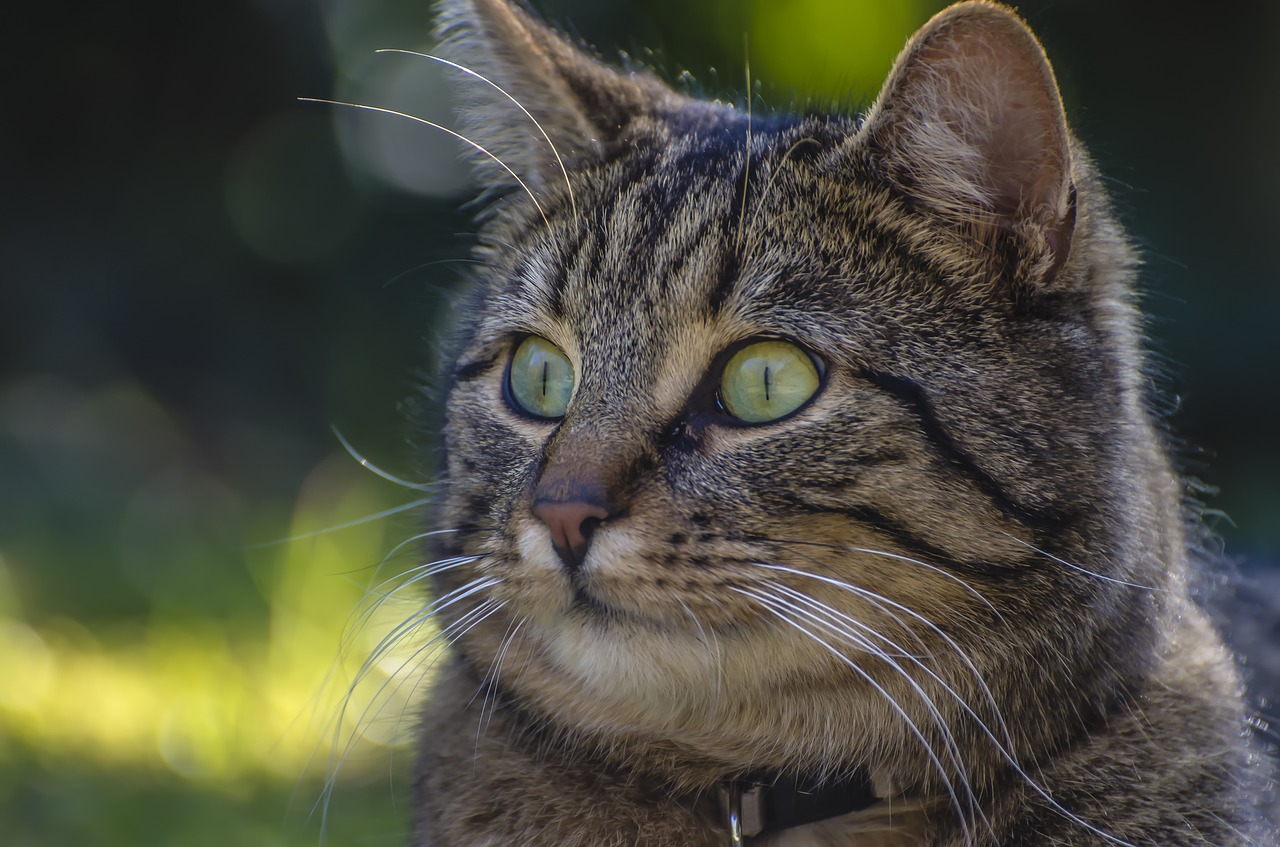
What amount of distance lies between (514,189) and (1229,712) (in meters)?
1.51

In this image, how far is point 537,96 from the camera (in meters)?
2.12

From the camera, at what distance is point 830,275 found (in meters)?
1.68

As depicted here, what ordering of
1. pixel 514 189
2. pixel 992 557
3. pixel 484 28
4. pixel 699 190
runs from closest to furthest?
pixel 992 557 < pixel 699 190 < pixel 484 28 < pixel 514 189

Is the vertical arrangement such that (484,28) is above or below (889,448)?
above

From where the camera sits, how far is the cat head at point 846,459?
1513 mm

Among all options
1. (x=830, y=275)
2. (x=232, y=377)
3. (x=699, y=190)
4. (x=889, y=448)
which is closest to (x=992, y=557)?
(x=889, y=448)

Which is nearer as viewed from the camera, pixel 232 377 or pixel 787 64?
pixel 787 64

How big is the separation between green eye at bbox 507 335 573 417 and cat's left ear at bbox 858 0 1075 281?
556mm

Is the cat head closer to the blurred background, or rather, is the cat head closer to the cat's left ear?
the cat's left ear

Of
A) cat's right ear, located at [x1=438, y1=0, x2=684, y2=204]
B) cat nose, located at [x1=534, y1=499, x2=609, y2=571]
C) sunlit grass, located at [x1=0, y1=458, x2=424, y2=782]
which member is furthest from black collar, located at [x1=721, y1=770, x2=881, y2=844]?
cat's right ear, located at [x1=438, y1=0, x2=684, y2=204]

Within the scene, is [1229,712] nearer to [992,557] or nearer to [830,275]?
[992,557]

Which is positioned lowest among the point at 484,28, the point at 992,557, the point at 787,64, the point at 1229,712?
the point at 1229,712

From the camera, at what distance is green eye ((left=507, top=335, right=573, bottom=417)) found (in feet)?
5.95

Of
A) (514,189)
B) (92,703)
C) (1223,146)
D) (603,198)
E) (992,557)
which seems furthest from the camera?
(1223,146)
